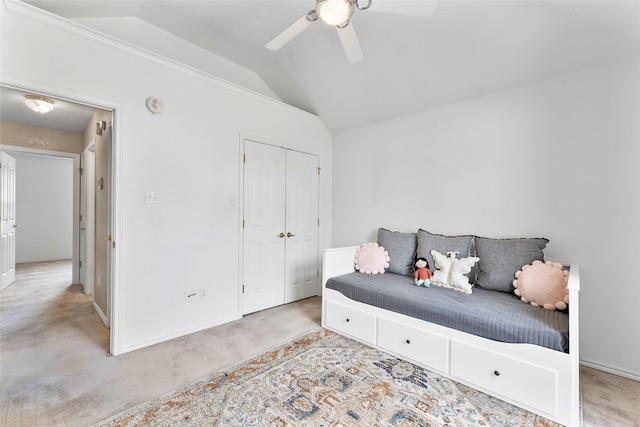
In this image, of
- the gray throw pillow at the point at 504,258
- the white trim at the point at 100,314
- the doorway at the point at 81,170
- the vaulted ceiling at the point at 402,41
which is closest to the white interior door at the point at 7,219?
the doorway at the point at 81,170

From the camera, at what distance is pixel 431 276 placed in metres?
2.49

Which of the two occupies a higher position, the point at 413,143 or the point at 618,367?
the point at 413,143

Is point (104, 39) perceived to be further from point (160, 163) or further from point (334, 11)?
point (334, 11)

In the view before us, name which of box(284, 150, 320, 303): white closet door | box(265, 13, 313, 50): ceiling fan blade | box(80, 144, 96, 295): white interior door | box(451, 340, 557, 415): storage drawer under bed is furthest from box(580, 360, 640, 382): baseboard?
box(80, 144, 96, 295): white interior door

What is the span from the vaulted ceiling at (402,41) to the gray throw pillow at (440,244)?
1345mm

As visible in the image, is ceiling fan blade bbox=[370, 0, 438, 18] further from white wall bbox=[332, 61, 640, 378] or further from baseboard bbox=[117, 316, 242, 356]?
baseboard bbox=[117, 316, 242, 356]

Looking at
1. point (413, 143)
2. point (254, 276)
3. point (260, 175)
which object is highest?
point (413, 143)

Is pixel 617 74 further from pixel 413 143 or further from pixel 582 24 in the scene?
pixel 413 143

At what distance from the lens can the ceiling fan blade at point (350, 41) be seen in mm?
1737

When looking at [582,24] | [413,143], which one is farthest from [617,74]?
[413,143]

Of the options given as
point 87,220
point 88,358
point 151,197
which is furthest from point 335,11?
point 87,220

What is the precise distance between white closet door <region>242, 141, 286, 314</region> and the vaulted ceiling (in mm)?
1026

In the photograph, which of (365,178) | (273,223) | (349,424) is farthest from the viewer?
(365,178)

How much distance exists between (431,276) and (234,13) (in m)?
2.87
